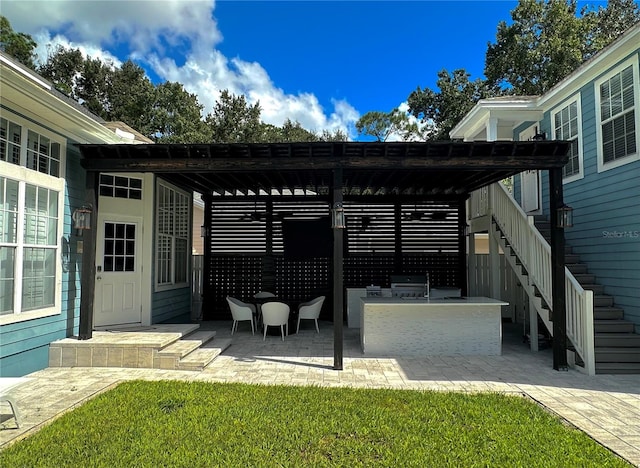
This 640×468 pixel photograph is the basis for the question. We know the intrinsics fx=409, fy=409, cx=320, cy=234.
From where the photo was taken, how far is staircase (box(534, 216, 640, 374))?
5.37 m

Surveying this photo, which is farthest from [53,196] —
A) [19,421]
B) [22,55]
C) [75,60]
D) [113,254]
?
[75,60]

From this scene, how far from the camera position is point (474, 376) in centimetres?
516

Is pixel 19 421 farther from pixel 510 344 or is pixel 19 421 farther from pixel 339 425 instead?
pixel 510 344

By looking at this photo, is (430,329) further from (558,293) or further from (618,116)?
(618,116)

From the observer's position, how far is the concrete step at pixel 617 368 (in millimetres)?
5320

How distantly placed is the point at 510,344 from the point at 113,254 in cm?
696

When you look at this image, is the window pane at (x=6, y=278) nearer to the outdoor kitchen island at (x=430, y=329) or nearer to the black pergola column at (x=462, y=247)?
the outdoor kitchen island at (x=430, y=329)

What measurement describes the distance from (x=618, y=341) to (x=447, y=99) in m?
17.1

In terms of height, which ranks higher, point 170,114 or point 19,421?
point 170,114

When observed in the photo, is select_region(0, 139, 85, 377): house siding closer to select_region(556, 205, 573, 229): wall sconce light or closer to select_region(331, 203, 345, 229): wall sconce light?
select_region(331, 203, 345, 229): wall sconce light

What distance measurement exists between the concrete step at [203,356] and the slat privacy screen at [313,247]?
10.4 feet

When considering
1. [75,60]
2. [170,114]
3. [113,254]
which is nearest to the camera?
[113,254]

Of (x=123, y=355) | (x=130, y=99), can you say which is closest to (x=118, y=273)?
(x=123, y=355)

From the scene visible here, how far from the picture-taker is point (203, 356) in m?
5.76
